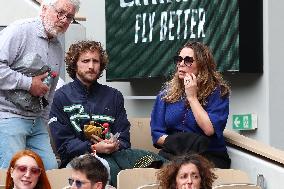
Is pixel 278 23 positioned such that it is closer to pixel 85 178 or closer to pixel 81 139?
pixel 81 139

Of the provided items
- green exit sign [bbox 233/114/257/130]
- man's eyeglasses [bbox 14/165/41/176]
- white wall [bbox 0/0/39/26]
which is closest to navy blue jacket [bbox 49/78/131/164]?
man's eyeglasses [bbox 14/165/41/176]

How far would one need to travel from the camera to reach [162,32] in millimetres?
10633

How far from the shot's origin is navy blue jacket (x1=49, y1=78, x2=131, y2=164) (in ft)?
24.9

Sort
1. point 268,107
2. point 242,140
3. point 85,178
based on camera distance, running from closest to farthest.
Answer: point 85,178 → point 242,140 → point 268,107

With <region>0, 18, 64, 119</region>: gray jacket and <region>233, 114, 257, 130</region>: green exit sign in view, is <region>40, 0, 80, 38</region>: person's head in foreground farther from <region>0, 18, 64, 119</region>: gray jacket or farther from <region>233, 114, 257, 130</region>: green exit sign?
<region>233, 114, 257, 130</region>: green exit sign

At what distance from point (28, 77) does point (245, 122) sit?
10.9 ft

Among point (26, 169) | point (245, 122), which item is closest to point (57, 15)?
point (26, 169)

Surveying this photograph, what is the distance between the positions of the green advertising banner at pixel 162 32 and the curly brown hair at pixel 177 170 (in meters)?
3.24

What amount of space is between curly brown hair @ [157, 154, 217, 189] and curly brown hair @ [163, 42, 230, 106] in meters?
1.11

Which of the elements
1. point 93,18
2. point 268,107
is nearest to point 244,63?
point 268,107

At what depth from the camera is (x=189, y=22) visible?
10.3 metres

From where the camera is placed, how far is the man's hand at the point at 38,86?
7.38 meters

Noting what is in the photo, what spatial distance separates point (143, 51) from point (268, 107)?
1.61 meters

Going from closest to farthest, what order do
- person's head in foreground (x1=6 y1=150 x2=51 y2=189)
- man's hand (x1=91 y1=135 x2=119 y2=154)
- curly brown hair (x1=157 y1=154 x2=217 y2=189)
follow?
1. person's head in foreground (x1=6 y1=150 x2=51 y2=189)
2. curly brown hair (x1=157 y1=154 x2=217 y2=189)
3. man's hand (x1=91 y1=135 x2=119 y2=154)
